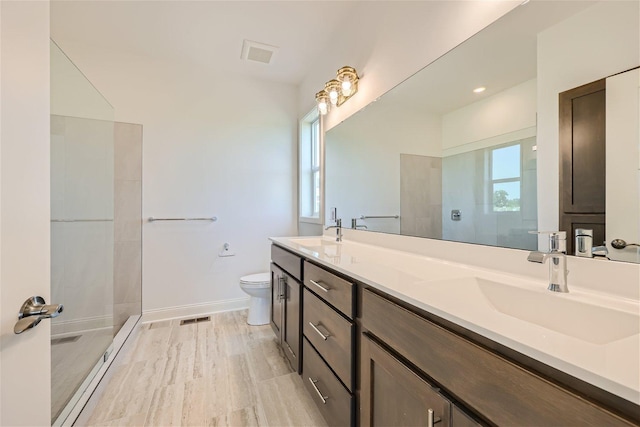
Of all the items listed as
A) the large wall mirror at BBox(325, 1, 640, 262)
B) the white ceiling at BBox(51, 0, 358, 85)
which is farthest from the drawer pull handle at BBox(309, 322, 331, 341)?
the white ceiling at BBox(51, 0, 358, 85)

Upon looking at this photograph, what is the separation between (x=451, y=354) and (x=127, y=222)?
284 cm

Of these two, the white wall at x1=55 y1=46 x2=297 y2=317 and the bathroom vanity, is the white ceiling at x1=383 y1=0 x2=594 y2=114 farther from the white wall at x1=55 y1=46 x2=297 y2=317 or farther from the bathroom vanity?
the white wall at x1=55 y1=46 x2=297 y2=317

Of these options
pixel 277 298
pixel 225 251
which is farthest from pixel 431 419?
pixel 225 251

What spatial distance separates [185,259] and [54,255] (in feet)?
4.17

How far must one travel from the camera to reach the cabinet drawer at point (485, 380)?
16.6 inches

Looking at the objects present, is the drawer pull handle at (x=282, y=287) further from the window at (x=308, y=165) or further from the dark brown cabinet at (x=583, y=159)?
the dark brown cabinet at (x=583, y=159)

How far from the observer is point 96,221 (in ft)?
6.63

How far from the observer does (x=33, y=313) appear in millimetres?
593

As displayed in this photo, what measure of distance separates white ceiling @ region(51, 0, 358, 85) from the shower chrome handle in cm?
217

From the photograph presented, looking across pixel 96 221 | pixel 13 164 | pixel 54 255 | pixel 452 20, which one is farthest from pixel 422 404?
pixel 96 221

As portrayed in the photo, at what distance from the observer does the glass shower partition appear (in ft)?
4.83

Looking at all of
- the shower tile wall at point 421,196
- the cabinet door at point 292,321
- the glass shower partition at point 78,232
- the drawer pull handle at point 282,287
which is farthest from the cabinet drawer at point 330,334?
the glass shower partition at point 78,232

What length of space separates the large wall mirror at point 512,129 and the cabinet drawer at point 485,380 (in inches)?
20.8

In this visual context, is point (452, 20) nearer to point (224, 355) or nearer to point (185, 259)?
point (224, 355)
